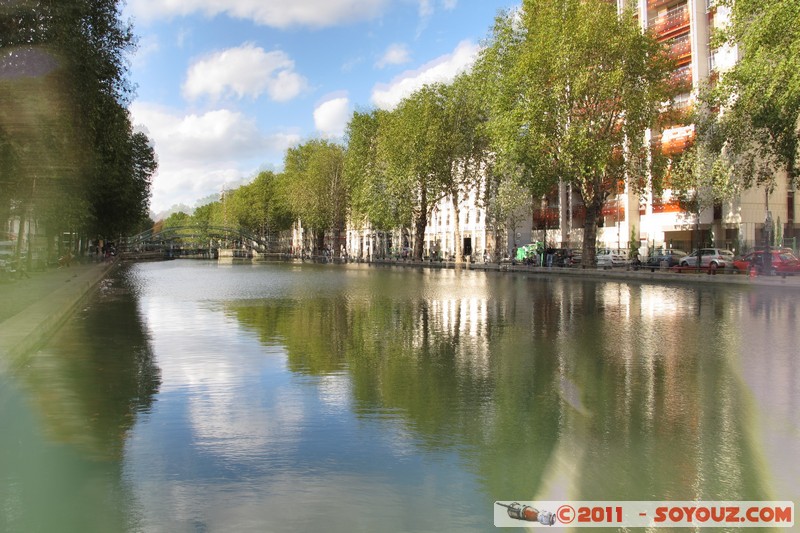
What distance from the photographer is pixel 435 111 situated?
217 feet

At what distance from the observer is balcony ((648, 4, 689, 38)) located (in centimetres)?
6044

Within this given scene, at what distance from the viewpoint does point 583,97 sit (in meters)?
43.3

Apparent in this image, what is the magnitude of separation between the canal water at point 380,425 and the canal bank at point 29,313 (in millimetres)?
405

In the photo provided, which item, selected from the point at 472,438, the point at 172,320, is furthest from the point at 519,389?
the point at 172,320

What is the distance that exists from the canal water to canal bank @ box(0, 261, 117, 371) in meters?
0.41

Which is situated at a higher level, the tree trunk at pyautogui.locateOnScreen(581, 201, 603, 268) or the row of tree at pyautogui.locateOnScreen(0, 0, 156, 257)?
the row of tree at pyautogui.locateOnScreen(0, 0, 156, 257)

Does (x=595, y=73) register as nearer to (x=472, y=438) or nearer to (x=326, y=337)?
(x=326, y=337)

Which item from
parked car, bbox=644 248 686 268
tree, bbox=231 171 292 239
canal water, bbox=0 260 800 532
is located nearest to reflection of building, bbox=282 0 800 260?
parked car, bbox=644 248 686 268

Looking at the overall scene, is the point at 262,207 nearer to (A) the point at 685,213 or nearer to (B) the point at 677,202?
(A) the point at 685,213

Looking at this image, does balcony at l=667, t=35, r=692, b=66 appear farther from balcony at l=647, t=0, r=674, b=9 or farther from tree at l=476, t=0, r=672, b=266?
tree at l=476, t=0, r=672, b=266

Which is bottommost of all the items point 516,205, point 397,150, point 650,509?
point 650,509

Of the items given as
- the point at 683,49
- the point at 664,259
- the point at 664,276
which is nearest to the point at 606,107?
the point at 664,276

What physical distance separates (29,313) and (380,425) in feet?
41.7

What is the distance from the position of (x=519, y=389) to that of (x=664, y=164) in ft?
134
